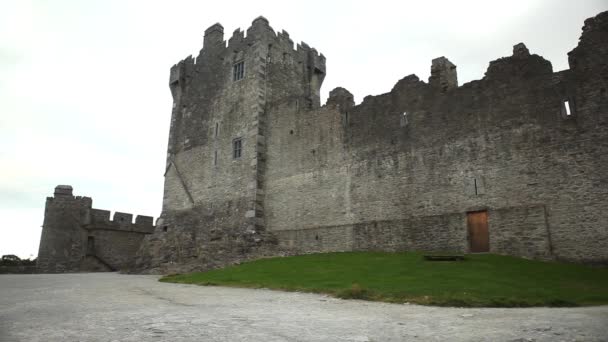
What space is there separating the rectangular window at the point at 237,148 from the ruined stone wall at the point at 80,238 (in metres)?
11.1

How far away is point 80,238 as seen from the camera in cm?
3122

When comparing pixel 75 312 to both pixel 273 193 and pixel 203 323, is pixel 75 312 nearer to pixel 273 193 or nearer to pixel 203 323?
pixel 203 323

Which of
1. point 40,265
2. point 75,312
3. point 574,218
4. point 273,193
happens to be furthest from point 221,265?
point 40,265

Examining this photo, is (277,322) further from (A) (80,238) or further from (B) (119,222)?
(B) (119,222)

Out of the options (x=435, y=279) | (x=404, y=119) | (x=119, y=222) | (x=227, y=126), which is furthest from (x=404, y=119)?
(x=119, y=222)

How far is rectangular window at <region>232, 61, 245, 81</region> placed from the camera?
2762 centimetres

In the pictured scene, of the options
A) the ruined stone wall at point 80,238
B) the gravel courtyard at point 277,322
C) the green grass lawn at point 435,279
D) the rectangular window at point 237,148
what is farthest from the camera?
the ruined stone wall at point 80,238

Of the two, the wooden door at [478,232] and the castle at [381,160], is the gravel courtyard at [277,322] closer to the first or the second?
the wooden door at [478,232]

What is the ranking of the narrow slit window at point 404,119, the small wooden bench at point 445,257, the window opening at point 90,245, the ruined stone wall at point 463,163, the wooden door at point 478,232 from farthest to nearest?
the window opening at point 90,245, the narrow slit window at point 404,119, the wooden door at point 478,232, the ruined stone wall at point 463,163, the small wooden bench at point 445,257

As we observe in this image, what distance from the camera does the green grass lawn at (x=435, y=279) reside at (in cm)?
959

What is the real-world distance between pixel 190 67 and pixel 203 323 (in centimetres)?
2776

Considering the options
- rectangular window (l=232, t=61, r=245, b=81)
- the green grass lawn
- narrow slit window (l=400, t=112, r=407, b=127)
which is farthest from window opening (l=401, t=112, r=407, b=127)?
rectangular window (l=232, t=61, r=245, b=81)

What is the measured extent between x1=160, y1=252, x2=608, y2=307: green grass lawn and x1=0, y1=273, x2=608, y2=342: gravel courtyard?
1.05 metres

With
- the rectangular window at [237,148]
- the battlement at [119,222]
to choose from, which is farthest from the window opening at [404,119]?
the battlement at [119,222]
